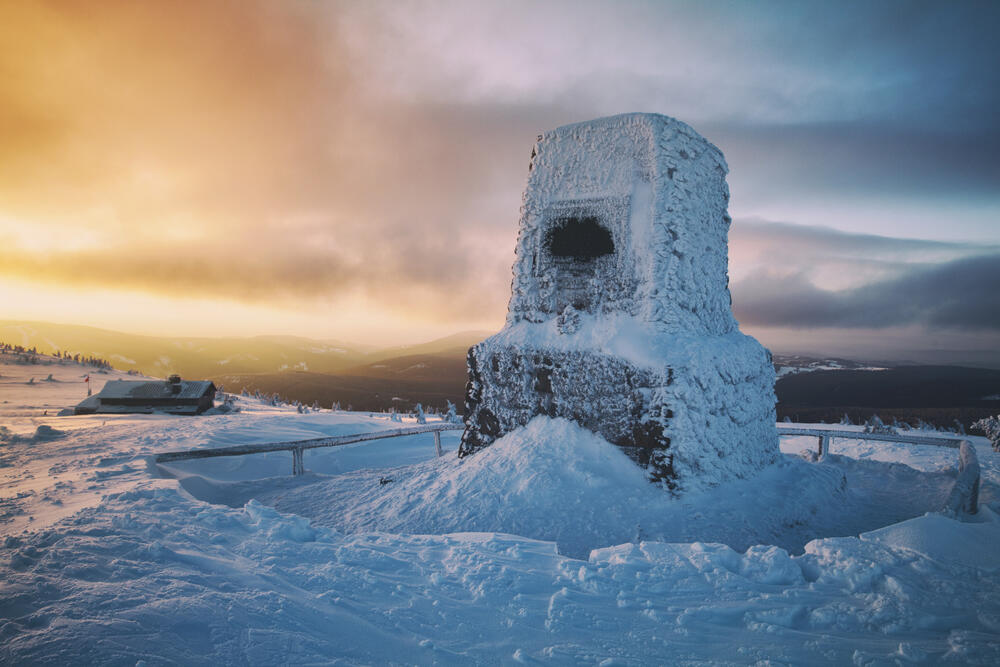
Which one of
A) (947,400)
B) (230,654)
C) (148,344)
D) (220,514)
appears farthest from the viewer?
(148,344)

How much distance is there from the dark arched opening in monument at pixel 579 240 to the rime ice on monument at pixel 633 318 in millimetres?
22

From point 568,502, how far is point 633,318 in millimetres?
3427

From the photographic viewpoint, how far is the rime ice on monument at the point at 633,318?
7.19 metres

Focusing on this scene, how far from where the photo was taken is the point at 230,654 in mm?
2143

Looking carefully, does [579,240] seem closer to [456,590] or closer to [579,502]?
[579,502]

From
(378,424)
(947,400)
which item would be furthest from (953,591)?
(947,400)

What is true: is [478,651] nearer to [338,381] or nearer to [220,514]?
[220,514]

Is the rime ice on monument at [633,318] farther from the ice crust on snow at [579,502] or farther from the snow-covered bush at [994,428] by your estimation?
the snow-covered bush at [994,428]

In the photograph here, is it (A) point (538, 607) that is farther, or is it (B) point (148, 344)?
(B) point (148, 344)

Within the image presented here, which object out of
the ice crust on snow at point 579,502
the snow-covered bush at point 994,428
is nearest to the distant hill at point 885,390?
the snow-covered bush at point 994,428

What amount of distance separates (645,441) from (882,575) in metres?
3.99

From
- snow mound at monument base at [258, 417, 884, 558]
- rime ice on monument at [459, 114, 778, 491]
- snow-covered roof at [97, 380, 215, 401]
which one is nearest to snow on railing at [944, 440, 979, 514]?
snow mound at monument base at [258, 417, 884, 558]

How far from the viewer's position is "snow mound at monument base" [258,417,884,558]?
20.2ft

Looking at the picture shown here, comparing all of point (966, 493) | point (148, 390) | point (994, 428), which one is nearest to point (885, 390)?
point (994, 428)
